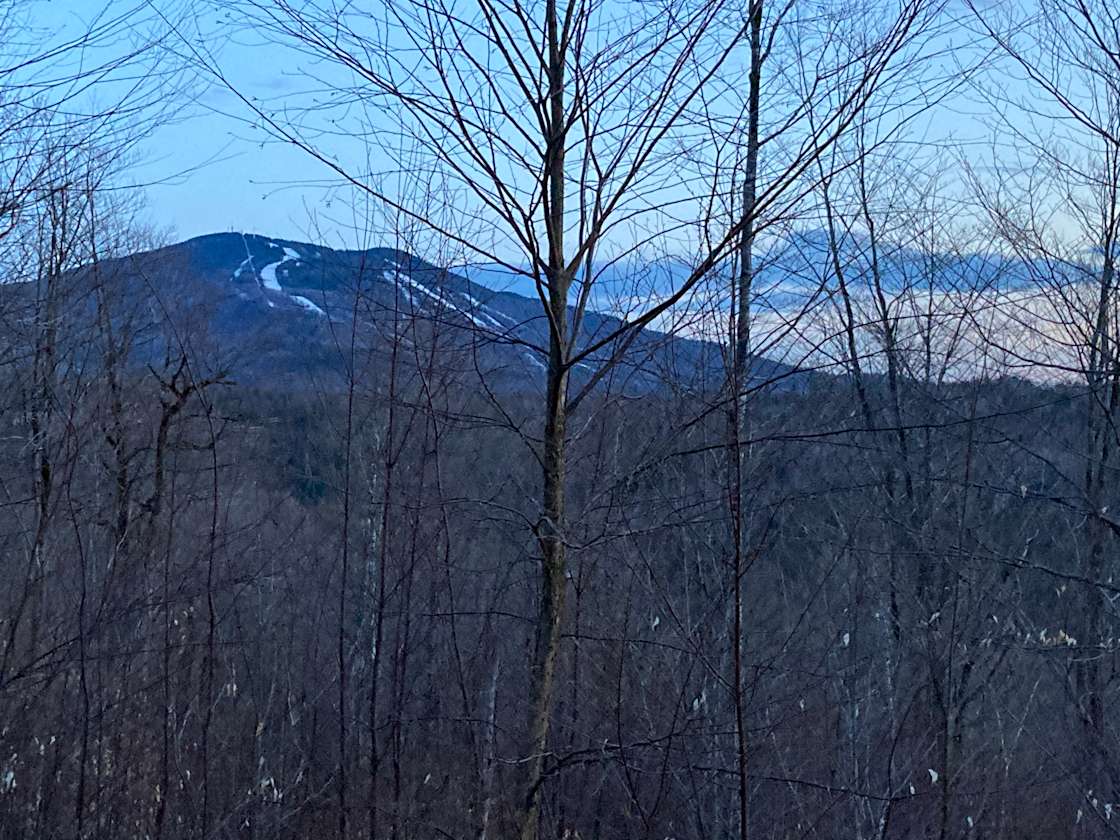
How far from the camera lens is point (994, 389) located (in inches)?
273

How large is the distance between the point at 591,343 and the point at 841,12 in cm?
144

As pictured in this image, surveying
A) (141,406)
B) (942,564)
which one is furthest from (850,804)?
(141,406)

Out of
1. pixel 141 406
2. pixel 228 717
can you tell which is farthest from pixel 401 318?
pixel 141 406

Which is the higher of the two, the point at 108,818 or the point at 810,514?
the point at 810,514

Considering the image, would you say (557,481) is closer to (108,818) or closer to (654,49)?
(654,49)

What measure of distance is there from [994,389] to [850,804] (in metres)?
2.82

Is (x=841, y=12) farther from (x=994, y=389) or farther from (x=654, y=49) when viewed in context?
(x=994, y=389)

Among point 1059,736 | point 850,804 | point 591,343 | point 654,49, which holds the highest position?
point 654,49

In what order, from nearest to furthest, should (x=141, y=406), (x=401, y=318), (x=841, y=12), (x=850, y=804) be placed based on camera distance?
(x=841, y=12) < (x=401, y=318) < (x=850, y=804) < (x=141, y=406)

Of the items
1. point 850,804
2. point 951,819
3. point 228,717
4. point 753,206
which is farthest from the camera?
point 228,717

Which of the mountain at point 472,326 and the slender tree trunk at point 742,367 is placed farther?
the mountain at point 472,326

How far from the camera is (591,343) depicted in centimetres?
369

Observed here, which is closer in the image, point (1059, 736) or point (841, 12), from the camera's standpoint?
point (841, 12)

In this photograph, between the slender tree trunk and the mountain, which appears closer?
the slender tree trunk
